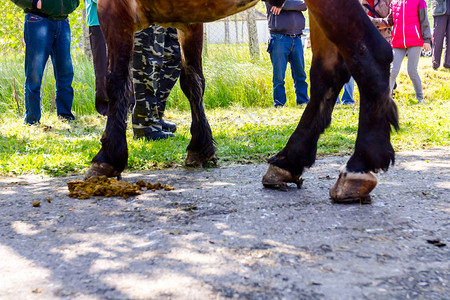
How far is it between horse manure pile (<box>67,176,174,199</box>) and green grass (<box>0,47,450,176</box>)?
0.93 metres

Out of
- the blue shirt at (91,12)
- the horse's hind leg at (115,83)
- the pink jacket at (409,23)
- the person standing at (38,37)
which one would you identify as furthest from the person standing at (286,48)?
the horse's hind leg at (115,83)

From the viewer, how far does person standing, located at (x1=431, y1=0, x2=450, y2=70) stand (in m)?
12.6

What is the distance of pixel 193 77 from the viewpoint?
4406 millimetres

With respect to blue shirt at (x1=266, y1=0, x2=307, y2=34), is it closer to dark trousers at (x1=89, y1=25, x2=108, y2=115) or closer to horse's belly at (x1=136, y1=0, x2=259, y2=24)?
dark trousers at (x1=89, y1=25, x2=108, y2=115)

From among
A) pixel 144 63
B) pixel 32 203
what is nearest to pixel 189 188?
pixel 32 203

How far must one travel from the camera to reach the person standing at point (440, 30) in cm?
1259

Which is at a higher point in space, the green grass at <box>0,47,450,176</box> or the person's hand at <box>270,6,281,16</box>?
the person's hand at <box>270,6,281,16</box>

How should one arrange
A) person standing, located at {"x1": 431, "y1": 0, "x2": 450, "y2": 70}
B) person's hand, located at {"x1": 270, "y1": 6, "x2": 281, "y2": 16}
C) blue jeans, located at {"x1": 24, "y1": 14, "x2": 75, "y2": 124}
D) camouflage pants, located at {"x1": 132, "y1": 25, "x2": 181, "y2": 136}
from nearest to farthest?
camouflage pants, located at {"x1": 132, "y1": 25, "x2": 181, "y2": 136} < blue jeans, located at {"x1": 24, "y1": 14, "x2": 75, "y2": 124} < person's hand, located at {"x1": 270, "y1": 6, "x2": 281, "y2": 16} < person standing, located at {"x1": 431, "y1": 0, "x2": 450, "y2": 70}

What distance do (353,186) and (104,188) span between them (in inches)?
59.8

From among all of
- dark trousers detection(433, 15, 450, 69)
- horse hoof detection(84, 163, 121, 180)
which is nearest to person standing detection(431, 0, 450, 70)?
dark trousers detection(433, 15, 450, 69)

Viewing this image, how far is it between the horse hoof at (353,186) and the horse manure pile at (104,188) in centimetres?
113

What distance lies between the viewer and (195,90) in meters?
4.40

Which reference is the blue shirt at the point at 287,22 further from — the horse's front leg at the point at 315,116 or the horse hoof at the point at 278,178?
the horse hoof at the point at 278,178

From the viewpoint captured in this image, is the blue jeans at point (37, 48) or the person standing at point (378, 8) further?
the person standing at point (378, 8)
